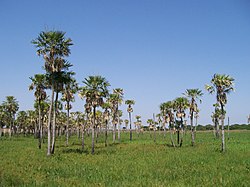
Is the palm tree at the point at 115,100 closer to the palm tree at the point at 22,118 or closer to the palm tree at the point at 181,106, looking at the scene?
the palm tree at the point at 181,106

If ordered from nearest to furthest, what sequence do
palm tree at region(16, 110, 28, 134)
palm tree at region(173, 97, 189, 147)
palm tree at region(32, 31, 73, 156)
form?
palm tree at region(32, 31, 73, 156), palm tree at region(173, 97, 189, 147), palm tree at region(16, 110, 28, 134)

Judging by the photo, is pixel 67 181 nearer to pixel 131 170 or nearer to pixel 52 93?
pixel 131 170

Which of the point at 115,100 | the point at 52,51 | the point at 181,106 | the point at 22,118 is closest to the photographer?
the point at 52,51

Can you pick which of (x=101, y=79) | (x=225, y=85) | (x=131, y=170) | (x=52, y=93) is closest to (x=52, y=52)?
(x=52, y=93)

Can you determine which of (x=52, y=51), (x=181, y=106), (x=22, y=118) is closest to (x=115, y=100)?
(x=181, y=106)

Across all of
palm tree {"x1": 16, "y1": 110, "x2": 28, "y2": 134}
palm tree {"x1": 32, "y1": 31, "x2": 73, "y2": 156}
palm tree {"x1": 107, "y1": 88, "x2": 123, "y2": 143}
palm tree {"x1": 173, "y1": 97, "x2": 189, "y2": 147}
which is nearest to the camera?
palm tree {"x1": 32, "y1": 31, "x2": 73, "y2": 156}

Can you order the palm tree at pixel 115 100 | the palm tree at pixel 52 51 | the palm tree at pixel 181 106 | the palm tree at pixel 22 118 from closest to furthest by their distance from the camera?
the palm tree at pixel 52 51, the palm tree at pixel 181 106, the palm tree at pixel 115 100, the palm tree at pixel 22 118

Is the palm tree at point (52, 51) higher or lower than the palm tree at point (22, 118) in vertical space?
higher

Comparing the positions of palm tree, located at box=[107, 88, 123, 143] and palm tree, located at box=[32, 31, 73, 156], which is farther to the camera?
palm tree, located at box=[107, 88, 123, 143]

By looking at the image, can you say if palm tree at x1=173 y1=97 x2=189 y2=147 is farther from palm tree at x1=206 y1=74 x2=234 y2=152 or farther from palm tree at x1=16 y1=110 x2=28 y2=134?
palm tree at x1=16 y1=110 x2=28 y2=134

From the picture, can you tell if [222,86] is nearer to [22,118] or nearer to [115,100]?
[115,100]

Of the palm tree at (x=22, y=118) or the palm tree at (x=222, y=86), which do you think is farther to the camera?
the palm tree at (x=22, y=118)

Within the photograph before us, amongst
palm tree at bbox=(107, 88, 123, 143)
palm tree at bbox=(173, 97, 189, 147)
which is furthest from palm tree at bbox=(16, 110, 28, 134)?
palm tree at bbox=(173, 97, 189, 147)

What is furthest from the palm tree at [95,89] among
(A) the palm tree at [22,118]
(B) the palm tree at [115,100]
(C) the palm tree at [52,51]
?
(A) the palm tree at [22,118]
